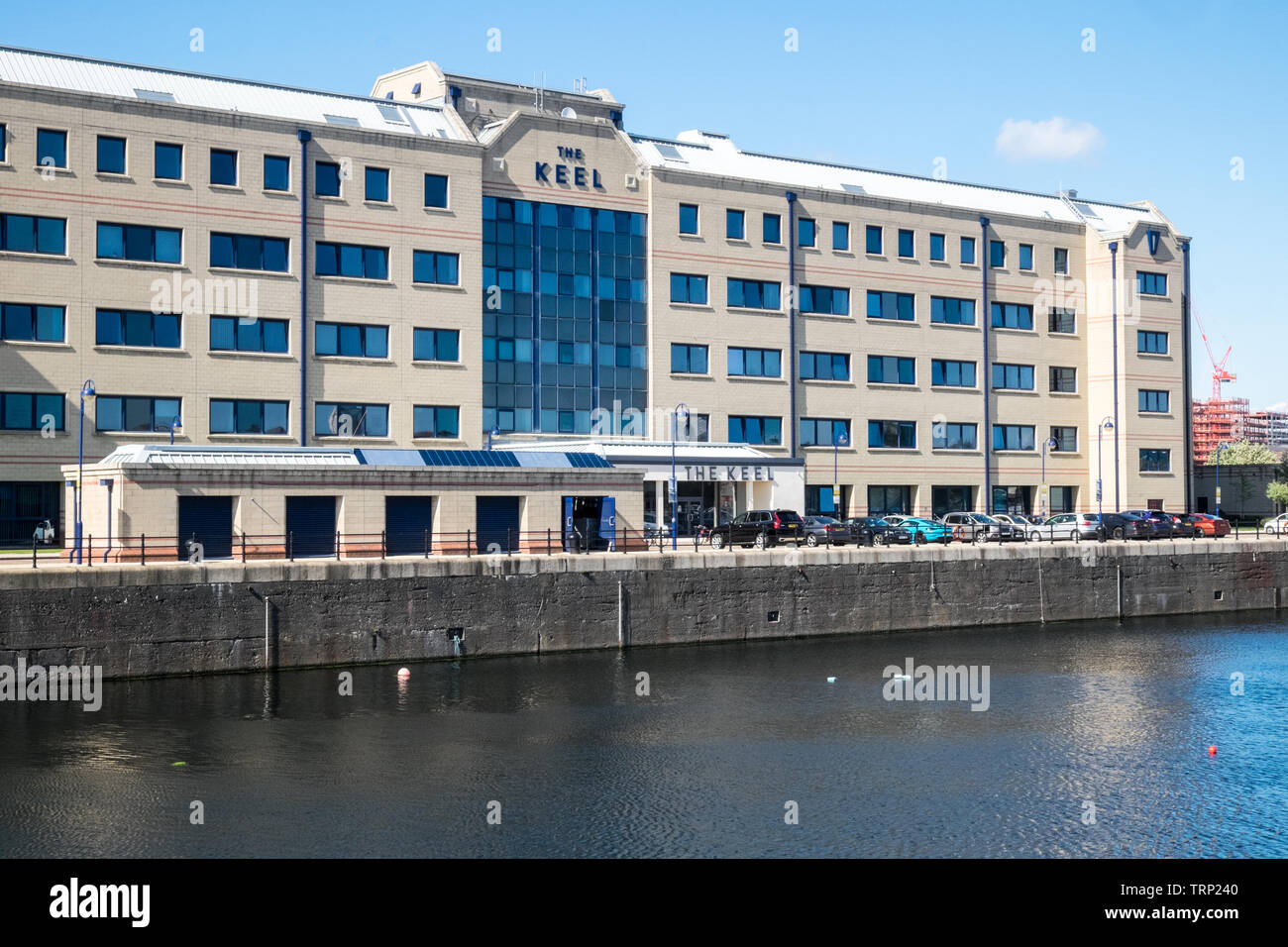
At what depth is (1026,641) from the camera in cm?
4916

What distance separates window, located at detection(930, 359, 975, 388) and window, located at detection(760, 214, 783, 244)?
43.0 ft

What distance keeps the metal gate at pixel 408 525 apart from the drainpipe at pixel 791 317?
30.6m

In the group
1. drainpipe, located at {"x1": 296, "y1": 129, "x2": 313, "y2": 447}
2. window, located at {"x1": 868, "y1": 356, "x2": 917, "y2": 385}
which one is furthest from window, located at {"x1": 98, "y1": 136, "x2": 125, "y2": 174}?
window, located at {"x1": 868, "y1": 356, "x2": 917, "y2": 385}

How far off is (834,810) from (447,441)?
4389 cm

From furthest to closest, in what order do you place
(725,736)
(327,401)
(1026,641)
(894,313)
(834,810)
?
(894,313) < (327,401) < (1026,641) < (725,736) < (834,810)

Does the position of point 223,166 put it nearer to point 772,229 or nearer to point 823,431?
point 772,229

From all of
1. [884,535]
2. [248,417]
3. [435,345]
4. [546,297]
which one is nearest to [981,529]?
[884,535]

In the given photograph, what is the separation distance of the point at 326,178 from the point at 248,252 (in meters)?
5.23

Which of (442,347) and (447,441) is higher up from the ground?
(442,347)

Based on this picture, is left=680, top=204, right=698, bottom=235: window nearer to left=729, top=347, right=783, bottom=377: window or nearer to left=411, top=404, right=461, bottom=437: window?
left=729, top=347, right=783, bottom=377: window

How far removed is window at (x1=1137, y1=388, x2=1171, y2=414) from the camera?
290ft
